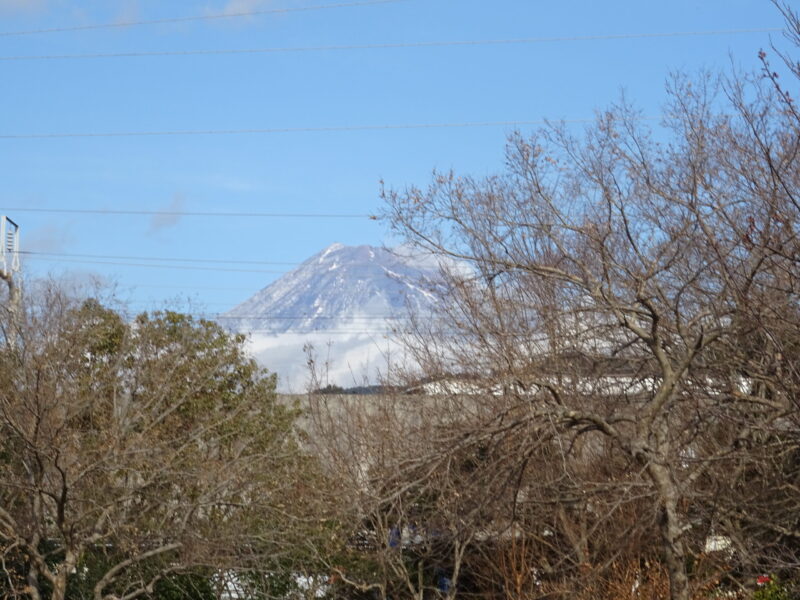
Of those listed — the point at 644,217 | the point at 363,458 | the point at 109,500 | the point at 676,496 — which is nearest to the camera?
the point at 676,496

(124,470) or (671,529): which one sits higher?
(124,470)

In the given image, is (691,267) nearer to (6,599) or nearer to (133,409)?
(133,409)

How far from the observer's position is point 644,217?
13102 mm

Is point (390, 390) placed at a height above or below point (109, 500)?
above

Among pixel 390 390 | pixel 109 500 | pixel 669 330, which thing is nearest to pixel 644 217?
pixel 669 330

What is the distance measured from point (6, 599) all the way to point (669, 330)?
10797 mm

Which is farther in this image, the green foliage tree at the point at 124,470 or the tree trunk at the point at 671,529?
the green foliage tree at the point at 124,470

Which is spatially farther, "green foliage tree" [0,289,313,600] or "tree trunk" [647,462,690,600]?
"green foliage tree" [0,289,313,600]

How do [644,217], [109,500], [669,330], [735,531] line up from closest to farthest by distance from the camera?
1. [669,330]
2. [735,531]
3. [644,217]
4. [109,500]

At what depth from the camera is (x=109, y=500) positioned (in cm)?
1609

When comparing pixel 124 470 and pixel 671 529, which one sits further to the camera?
pixel 124 470

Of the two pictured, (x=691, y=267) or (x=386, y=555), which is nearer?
(x=691, y=267)

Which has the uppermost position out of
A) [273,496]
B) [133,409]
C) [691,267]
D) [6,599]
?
[691,267]

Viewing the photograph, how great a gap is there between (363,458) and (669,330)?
7061 mm
